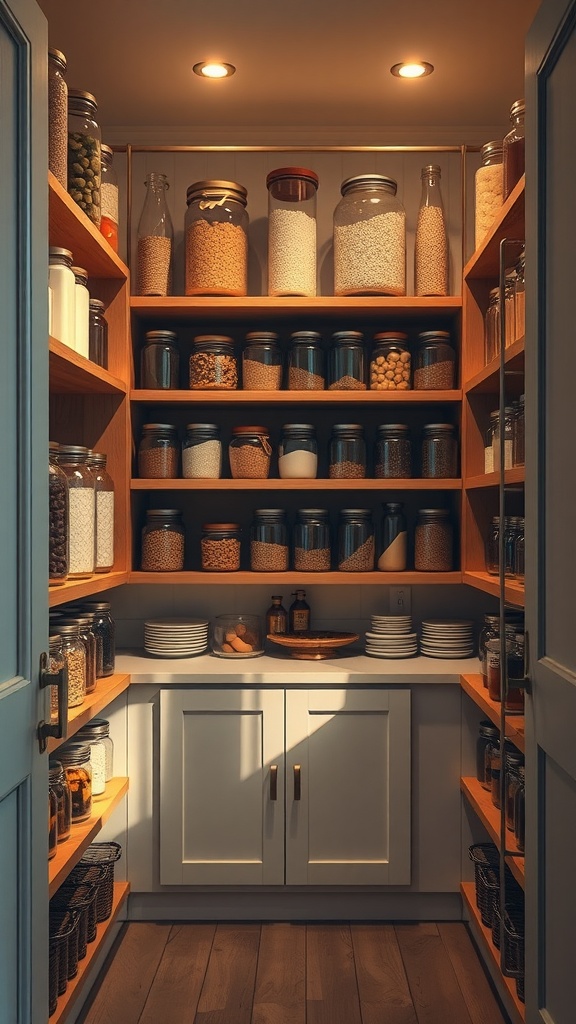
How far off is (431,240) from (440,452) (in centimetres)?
69

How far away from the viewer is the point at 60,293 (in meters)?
2.26

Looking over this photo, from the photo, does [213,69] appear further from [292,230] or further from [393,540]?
[393,540]

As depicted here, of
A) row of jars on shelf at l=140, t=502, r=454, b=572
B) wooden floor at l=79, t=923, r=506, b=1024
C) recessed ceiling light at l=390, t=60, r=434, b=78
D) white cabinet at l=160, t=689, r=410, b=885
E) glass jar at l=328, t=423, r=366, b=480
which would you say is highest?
recessed ceiling light at l=390, t=60, r=434, b=78

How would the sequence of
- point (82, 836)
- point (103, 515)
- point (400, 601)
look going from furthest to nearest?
point (400, 601), point (103, 515), point (82, 836)

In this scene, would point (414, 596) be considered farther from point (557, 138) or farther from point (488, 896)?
point (557, 138)

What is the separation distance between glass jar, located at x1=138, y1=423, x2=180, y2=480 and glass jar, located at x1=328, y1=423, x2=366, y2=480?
53cm

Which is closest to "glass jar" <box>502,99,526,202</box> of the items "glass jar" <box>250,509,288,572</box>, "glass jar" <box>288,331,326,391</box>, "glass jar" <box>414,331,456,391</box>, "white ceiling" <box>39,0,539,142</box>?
"white ceiling" <box>39,0,539,142</box>

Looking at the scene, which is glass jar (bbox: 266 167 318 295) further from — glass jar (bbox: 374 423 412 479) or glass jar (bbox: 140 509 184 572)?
glass jar (bbox: 140 509 184 572)

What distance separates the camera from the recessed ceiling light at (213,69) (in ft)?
9.23

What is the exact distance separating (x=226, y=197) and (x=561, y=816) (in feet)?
7.12

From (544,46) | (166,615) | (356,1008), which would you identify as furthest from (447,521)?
(544,46)

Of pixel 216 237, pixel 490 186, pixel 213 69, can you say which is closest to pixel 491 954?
pixel 490 186

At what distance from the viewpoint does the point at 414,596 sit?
134 inches

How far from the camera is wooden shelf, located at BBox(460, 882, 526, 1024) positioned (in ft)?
7.07
